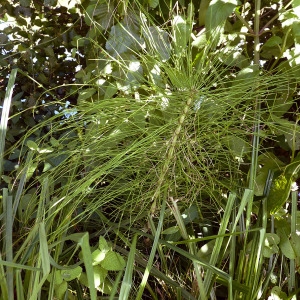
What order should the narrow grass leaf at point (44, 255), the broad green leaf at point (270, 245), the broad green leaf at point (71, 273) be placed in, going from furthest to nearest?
1. the broad green leaf at point (270, 245)
2. the broad green leaf at point (71, 273)
3. the narrow grass leaf at point (44, 255)

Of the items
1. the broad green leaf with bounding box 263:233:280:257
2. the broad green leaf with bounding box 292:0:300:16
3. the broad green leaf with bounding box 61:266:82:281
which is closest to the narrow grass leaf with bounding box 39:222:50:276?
the broad green leaf with bounding box 61:266:82:281

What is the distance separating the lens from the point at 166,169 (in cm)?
90

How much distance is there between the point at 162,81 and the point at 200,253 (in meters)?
0.38

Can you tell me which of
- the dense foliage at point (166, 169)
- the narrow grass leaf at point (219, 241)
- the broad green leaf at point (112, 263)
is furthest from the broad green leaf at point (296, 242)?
the broad green leaf at point (112, 263)

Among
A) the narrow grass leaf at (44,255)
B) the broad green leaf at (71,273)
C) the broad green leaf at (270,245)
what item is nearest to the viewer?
the narrow grass leaf at (44,255)

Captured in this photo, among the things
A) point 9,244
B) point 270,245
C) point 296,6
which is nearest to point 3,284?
point 9,244

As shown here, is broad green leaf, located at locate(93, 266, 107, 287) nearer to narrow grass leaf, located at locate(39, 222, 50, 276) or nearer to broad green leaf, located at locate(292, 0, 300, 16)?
narrow grass leaf, located at locate(39, 222, 50, 276)

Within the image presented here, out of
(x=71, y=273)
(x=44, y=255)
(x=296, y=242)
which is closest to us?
(x=44, y=255)

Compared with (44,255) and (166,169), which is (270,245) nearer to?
(166,169)

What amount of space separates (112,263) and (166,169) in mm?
202

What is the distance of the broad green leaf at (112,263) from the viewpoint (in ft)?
2.74

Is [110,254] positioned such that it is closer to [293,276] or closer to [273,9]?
[293,276]

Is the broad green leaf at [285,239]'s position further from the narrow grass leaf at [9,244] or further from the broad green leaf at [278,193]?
the narrow grass leaf at [9,244]

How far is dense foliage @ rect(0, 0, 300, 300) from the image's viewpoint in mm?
866
